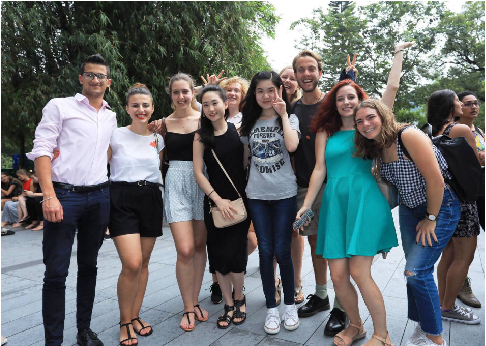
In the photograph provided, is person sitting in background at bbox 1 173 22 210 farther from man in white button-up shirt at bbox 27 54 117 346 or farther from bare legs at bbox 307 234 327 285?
bare legs at bbox 307 234 327 285

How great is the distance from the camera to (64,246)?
2.51 metres

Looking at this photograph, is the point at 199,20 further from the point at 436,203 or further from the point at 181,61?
the point at 436,203

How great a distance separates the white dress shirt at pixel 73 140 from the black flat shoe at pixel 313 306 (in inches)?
81.4

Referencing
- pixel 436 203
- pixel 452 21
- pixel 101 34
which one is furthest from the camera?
pixel 452 21

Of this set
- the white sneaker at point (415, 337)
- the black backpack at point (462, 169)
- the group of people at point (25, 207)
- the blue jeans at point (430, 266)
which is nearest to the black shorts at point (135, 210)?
the blue jeans at point (430, 266)

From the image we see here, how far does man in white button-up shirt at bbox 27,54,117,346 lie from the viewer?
2.47 metres

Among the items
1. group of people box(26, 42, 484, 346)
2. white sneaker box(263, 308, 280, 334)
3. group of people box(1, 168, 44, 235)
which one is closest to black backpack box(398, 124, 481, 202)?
group of people box(26, 42, 484, 346)

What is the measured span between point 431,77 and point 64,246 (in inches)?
820

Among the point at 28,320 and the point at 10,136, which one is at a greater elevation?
the point at 10,136

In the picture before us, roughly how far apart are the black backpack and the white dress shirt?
252 centimetres

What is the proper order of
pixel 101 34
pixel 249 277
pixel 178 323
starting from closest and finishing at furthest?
1. pixel 178 323
2. pixel 249 277
3. pixel 101 34

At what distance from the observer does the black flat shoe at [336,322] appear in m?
2.88

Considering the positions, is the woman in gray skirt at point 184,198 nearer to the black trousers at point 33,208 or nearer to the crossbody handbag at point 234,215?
the crossbody handbag at point 234,215

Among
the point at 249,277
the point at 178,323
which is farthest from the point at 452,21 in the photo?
the point at 178,323
